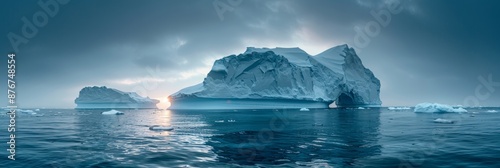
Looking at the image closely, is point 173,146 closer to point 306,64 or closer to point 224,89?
point 224,89

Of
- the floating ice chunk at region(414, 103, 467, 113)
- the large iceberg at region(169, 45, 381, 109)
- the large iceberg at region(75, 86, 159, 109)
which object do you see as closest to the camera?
the floating ice chunk at region(414, 103, 467, 113)

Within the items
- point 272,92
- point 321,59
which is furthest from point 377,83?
point 272,92

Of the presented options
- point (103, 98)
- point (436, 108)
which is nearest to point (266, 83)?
point (436, 108)

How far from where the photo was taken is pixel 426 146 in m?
13.1

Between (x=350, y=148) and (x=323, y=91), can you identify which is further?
(x=323, y=91)

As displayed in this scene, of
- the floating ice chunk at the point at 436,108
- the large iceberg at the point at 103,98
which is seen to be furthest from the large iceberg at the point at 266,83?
the large iceberg at the point at 103,98

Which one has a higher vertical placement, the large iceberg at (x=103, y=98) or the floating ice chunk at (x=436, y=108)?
the large iceberg at (x=103, y=98)

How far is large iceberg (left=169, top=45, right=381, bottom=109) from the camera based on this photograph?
54.4 m

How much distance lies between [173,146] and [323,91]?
1867 inches

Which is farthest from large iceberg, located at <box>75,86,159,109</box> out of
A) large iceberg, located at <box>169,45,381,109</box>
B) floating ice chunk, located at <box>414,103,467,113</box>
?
floating ice chunk, located at <box>414,103,467,113</box>

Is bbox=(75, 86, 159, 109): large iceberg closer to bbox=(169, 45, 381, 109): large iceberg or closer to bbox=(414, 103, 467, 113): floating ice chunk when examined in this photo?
bbox=(169, 45, 381, 109): large iceberg

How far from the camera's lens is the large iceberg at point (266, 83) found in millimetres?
54406

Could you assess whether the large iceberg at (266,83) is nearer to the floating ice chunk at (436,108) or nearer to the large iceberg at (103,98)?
the floating ice chunk at (436,108)

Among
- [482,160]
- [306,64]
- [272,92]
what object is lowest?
[482,160]
